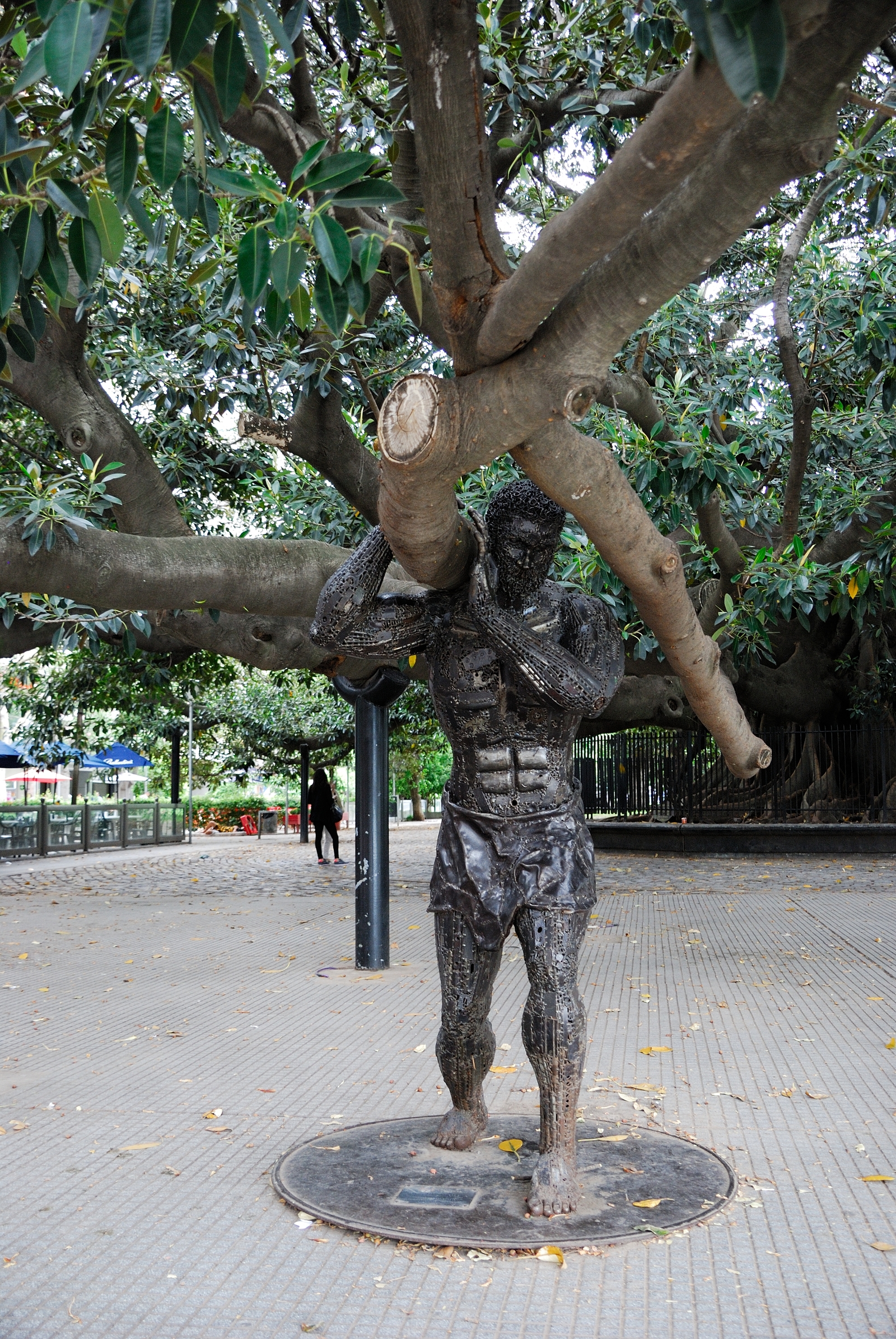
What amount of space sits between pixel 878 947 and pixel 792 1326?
6.60 meters

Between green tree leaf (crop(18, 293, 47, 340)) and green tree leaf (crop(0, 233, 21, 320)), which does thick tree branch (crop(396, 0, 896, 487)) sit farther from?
green tree leaf (crop(18, 293, 47, 340))

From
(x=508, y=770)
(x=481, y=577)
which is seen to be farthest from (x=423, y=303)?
(x=508, y=770)

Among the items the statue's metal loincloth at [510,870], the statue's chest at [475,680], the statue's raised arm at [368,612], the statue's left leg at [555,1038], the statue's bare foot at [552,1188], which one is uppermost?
the statue's raised arm at [368,612]

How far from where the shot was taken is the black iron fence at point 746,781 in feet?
62.3

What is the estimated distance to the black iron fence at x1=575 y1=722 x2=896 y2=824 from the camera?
62.3ft

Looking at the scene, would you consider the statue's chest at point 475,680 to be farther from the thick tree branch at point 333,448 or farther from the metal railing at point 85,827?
the metal railing at point 85,827

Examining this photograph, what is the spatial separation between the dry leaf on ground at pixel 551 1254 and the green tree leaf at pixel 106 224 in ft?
9.63

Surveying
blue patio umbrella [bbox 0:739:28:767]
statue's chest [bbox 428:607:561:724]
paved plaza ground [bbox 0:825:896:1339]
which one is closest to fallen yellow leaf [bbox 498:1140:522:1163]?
paved plaza ground [bbox 0:825:896:1339]

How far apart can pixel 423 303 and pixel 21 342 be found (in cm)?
259

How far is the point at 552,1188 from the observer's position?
3.60 metres

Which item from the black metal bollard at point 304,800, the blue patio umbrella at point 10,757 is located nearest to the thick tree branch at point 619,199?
the blue patio umbrella at point 10,757

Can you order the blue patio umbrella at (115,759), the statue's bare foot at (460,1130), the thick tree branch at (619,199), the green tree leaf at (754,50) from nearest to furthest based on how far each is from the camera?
the green tree leaf at (754,50) → the thick tree branch at (619,199) → the statue's bare foot at (460,1130) → the blue patio umbrella at (115,759)

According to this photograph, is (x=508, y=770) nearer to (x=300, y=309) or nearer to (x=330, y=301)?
(x=300, y=309)

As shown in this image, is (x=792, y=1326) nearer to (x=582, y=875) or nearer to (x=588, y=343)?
(x=582, y=875)
